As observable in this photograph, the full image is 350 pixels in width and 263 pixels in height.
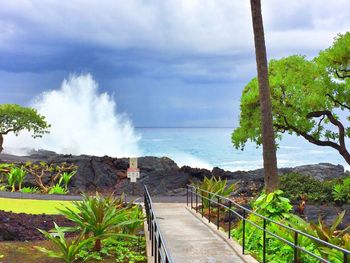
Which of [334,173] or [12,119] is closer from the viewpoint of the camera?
[334,173]

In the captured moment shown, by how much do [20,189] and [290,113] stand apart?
13.4 meters

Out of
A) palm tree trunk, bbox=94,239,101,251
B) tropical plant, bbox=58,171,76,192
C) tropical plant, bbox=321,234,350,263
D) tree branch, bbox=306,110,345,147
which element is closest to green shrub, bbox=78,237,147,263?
palm tree trunk, bbox=94,239,101,251

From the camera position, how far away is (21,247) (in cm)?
1035

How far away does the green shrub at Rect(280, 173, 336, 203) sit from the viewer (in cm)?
1942

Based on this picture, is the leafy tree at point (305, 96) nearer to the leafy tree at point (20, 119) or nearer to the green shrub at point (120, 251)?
the green shrub at point (120, 251)

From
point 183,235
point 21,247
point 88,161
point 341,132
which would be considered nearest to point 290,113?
point 341,132

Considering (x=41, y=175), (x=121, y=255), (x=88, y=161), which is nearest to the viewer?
(x=121, y=255)

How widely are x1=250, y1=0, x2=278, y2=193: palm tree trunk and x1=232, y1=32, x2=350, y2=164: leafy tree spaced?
6.35 m

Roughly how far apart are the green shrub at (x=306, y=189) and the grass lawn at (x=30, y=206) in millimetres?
8498

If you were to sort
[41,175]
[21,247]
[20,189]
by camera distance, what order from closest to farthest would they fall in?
[21,247] < [20,189] < [41,175]

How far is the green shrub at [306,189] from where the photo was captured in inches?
765

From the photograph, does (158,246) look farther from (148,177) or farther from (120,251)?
(148,177)

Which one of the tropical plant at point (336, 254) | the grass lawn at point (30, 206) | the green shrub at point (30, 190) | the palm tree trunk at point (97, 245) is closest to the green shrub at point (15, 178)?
the green shrub at point (30, 190)

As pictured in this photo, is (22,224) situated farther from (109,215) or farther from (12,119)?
(12,119)
